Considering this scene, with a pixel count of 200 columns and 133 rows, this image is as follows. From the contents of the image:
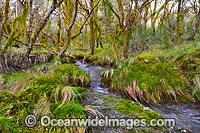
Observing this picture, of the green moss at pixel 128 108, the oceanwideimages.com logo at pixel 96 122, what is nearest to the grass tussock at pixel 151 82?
the green moss at pixel 128 108

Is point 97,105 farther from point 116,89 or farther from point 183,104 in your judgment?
point 183,104

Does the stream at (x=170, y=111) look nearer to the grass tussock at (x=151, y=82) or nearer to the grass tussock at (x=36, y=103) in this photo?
the grass tussock at (x=151, y=82)

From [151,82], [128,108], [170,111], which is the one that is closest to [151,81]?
[151,82]

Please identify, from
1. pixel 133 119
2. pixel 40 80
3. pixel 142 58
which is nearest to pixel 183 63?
pixel 142 58

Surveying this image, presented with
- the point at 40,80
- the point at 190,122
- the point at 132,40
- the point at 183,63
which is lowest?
the point at 190,122

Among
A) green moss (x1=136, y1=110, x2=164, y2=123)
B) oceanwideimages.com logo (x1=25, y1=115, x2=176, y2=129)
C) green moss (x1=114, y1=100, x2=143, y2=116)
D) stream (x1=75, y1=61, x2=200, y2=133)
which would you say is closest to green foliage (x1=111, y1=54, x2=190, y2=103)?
stream (x1=75, y1=61, x2=200, y2=133)

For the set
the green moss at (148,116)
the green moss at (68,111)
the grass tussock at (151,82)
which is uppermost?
the grass tussock at (151,82)

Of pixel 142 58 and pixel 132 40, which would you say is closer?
pixel 142 58

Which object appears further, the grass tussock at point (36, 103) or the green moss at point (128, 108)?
the green moss at point (128, 108)

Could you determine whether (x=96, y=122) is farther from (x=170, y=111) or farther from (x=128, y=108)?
(x=170, y=111)

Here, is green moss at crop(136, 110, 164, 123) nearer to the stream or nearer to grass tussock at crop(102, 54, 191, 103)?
the stream

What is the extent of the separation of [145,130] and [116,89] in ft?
5.46

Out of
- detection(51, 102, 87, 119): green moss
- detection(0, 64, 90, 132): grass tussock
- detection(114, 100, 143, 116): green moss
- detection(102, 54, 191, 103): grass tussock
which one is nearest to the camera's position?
detection(0, 64, 90, 132): grass tussock

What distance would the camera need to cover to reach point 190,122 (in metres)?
1.96
